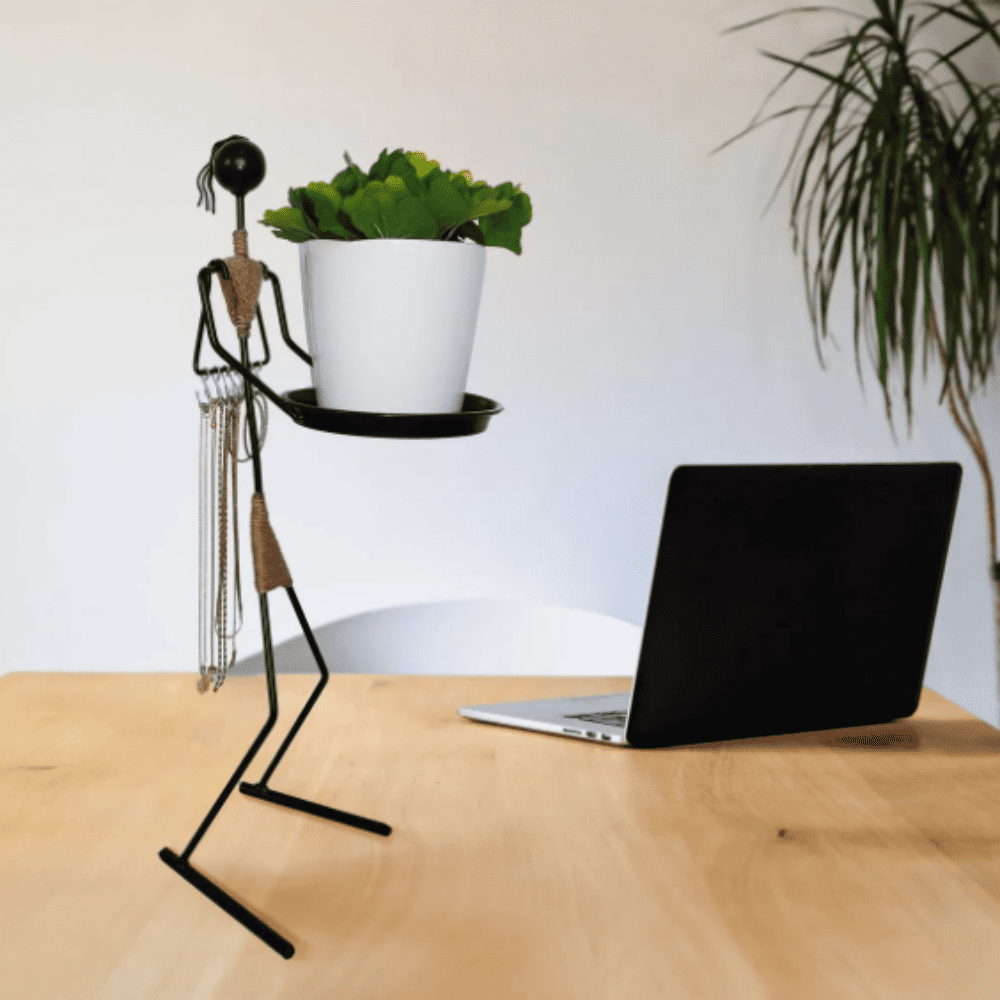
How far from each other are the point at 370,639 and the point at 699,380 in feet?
3.43

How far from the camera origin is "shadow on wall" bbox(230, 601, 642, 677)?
183cm

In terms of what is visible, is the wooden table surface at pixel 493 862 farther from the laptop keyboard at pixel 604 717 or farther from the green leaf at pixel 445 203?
the green leaf at pixel 445 203

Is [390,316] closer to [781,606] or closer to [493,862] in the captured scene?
[493,862]

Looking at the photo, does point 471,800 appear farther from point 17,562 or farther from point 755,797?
point 17,562

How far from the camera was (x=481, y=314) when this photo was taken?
2.42 m

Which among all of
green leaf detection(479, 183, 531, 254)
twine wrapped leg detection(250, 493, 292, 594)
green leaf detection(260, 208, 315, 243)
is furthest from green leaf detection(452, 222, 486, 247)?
twine wrapped leg detection(250, 493, 292, 594)

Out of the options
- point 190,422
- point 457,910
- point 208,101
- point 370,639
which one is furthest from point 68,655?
point 457,910

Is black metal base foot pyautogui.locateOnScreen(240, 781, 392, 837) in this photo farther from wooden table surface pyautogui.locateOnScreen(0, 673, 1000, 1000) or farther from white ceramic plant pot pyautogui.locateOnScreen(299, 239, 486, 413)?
white ceramic plant pot pyautogui.locateOnScreen(299, 239, 486, 413)

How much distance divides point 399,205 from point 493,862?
18.4 inches

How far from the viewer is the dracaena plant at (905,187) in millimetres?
2148

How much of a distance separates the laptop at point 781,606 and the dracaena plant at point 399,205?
1.11 ft

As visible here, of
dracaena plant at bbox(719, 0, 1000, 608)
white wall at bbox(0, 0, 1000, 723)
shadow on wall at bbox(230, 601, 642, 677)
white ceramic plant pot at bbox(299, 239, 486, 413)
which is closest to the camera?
white ceramic plant pot at bbox(299, 239, 486, 413)

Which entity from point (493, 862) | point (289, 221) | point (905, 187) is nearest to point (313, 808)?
point (493, 862)

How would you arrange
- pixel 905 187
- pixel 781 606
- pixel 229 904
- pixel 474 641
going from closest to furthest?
pixel 229 904
pixel 781 606
pixel 474 641
pixel 905 187
